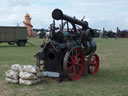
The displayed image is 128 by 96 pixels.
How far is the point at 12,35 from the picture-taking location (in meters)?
24.2

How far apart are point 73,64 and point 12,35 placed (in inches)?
722

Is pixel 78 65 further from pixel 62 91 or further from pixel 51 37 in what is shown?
pixel 62 91

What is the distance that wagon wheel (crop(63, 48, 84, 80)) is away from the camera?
6441 millimetres

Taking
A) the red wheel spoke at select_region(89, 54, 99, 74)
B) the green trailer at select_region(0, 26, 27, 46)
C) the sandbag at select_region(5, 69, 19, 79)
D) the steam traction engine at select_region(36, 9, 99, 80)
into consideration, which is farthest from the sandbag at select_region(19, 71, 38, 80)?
the green trailer at select_region(0, 26, 27, 46)

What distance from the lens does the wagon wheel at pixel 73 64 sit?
644cm

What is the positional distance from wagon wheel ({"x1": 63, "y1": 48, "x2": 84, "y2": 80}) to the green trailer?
17919 mm

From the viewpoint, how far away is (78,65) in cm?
722

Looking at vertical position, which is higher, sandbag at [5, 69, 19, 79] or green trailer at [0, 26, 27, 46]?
green trailer at [0, 26, 27, 46]

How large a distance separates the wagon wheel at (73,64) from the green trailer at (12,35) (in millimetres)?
17919

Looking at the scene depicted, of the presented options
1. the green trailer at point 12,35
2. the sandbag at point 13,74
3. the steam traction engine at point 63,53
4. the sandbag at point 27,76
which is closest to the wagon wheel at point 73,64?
the steam traction engine at point 63,53

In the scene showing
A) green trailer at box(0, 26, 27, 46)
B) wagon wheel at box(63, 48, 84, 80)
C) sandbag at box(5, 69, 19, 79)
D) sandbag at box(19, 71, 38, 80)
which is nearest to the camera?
sandbag at box(19, 71, 38, 80)

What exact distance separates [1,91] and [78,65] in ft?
8.53

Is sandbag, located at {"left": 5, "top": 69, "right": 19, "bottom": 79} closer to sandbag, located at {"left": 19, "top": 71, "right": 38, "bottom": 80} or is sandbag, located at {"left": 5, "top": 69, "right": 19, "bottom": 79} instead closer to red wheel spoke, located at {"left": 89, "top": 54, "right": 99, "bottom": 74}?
sandbag, located at {"left": 19, "top": 71, "right": 38, "bottom": 80}

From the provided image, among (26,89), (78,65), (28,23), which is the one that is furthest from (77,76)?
(28,23)
